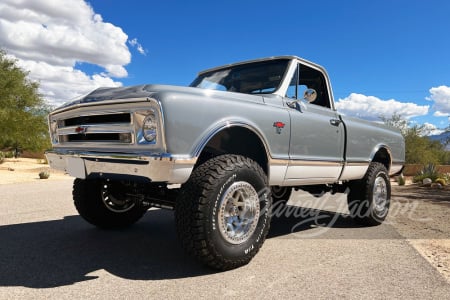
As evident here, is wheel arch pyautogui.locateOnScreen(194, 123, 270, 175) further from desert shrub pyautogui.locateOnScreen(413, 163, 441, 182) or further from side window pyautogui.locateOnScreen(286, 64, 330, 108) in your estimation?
desert shrub pyautogui.locateOnScreen(413, 163, 441, 182)

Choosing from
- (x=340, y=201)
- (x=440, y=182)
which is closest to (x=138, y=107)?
(x=340, y=201)

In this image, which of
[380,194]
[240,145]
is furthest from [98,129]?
[380,194]

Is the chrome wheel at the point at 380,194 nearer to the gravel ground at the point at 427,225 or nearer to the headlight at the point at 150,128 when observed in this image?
the gravel ground at the point at 427,225

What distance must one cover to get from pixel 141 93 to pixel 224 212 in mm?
1156

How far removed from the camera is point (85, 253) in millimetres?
3346

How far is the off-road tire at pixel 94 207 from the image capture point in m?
4.06

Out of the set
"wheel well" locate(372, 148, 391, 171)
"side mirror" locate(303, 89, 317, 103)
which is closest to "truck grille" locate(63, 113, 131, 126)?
"side mirror" locate(303, 89, 317, 103)

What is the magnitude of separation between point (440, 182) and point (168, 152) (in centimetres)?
1166

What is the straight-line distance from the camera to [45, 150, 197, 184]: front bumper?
2.57 metres

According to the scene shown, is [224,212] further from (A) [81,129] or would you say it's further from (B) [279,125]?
(A) [81,129]

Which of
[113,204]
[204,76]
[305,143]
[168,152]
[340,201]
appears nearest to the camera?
[168,152]

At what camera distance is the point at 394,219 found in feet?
18.3

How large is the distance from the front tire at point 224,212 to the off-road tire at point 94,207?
5.12 feet

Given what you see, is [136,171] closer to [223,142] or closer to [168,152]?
[168,152]
